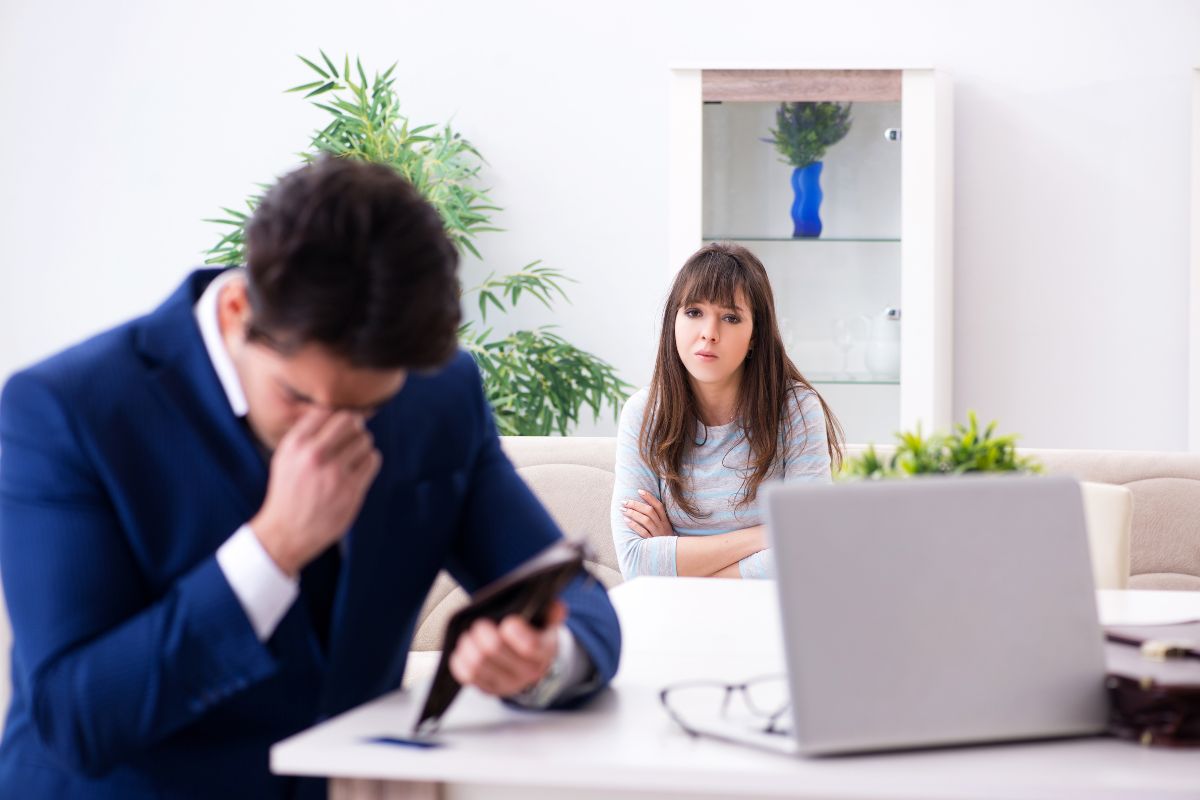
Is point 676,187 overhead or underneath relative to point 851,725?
overhead

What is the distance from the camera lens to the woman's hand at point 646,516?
2.74m

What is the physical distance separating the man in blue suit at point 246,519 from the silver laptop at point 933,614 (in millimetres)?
261

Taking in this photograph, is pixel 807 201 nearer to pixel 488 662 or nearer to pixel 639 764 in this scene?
pixel 488 662

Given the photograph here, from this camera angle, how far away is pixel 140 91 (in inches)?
182

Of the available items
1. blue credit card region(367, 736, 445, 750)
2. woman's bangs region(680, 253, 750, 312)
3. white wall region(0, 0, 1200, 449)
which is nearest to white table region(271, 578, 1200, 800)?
blue credit card region(367, 736, 445, 750)

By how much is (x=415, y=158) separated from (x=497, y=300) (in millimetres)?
563

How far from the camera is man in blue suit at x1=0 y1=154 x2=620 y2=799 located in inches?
42.4

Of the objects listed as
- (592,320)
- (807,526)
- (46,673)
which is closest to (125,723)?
(46,673)

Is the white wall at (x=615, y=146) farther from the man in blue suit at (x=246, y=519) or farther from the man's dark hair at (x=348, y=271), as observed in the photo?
the man's dark hair at (x=348, y=271)

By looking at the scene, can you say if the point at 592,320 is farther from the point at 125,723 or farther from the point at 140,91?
the point at 125,723

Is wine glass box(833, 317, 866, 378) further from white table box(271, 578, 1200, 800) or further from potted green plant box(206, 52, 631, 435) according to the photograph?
white table box(271, 578, 1200, 800)

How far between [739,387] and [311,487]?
188cm

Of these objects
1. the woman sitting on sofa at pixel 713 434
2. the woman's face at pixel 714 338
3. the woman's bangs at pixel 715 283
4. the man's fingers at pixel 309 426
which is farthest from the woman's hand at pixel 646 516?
the man's fingers at pixel 309 426

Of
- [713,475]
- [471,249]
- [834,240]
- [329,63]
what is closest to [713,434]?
[713,475]
